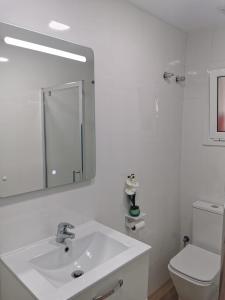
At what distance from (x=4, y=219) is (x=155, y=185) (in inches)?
55.3

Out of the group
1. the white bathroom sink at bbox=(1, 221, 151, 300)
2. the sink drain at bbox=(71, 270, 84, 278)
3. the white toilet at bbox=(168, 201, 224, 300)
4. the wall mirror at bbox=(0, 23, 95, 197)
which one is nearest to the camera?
the white bathroom sink at bbox=(1, 221, 151, 300)

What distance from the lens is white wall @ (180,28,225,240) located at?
2.41 m

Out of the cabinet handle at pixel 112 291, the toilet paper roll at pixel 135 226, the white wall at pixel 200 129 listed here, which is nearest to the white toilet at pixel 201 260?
the white wall at pixel 200 129

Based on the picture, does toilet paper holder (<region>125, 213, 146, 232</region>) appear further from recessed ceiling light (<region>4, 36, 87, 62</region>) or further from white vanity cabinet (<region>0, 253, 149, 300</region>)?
recessed ceiling light (<region>4, 36, 87, 62</region>)

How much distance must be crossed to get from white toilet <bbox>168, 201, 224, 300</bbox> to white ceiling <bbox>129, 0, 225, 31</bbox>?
66.6 inches

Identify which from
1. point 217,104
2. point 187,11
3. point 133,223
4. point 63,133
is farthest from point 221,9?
point 133,223

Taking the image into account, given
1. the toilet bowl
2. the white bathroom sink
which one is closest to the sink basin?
the white bathroom sink

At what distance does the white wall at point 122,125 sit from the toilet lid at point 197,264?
283 mm

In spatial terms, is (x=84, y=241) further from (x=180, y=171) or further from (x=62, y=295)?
(x=180, y=171)

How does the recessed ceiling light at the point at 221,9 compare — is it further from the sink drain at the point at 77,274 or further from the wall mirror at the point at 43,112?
the sink drain at the point at 77,274

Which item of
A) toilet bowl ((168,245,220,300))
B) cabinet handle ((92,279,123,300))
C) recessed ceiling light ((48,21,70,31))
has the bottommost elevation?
toilet bowl ((168,245,220,300))

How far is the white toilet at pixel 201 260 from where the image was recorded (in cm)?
200

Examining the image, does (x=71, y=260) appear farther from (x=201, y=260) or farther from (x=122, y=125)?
(x=201, y=260)

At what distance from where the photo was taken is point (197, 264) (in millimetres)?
2158
